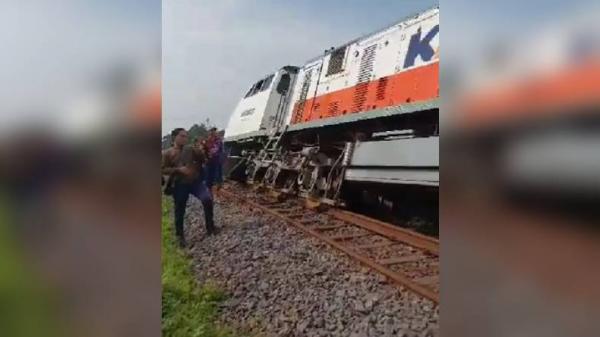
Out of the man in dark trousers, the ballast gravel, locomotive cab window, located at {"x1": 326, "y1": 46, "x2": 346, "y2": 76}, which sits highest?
locomotive cab window, located at {"x1": 326, "y1": 46, "x2": 346, "y2": 76}

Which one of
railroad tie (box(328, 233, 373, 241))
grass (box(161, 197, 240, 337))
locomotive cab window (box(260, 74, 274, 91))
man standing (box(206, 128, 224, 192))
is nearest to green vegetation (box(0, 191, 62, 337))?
grass (box(161, 197, 240, 337))

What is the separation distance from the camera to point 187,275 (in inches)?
67.9

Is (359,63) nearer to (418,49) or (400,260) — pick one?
(418,49)

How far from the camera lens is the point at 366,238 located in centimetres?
234

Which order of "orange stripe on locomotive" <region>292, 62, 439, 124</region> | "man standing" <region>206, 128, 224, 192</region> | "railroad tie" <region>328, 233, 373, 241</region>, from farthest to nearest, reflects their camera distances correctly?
"orange stripe on locomotive" <region>292, 62, 439, 124</region> → "railroad tie" <region>328, 233, 373, 241</region> → "man standing" <region>206, 128, 224, 192</region>

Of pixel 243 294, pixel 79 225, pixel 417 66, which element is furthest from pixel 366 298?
pixel 417 66

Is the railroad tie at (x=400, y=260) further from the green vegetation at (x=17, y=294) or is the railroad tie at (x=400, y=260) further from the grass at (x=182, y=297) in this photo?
the green vegetation at (x=17, y=294)

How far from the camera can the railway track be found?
1998 millimetres

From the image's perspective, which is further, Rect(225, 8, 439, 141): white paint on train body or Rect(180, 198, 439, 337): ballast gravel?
Rect(225, 8, 439, 141): white paint on train body

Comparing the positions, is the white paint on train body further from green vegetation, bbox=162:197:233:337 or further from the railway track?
green vegetation, bbox=162:197:233:337

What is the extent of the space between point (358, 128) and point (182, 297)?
139cm

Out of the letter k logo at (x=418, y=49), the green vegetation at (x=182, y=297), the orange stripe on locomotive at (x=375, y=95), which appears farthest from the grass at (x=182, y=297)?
the letter k logo at (x=418, y=49)

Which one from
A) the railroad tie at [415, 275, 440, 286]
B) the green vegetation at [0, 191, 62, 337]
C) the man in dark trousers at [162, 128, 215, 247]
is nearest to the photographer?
the green vegetation at [0, 191, 62, 337]

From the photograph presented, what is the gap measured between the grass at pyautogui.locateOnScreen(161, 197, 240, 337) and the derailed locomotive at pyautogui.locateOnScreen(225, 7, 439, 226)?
41 cm
